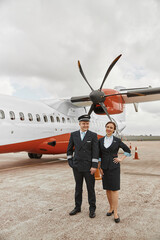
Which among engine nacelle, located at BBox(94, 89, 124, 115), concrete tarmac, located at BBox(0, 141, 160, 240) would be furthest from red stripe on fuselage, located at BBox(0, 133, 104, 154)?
concrete tarmac, located at BBox(0, 141, 160, 240)

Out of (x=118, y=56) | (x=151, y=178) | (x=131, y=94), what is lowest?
(x=151, y=178)

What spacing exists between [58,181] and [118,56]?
667cm

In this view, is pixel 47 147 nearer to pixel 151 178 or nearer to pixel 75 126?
pixel 75 126

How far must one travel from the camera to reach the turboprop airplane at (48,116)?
9047 millimetres

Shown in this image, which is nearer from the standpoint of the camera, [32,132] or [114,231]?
[114,231]

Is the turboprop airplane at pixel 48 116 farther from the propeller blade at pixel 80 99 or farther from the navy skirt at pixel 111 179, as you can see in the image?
the navy skirt at pixel 111 179

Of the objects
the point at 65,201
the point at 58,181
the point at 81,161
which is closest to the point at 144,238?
the point at 81,161

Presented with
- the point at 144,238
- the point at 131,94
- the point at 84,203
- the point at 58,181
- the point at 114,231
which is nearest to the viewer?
the point at 144,238

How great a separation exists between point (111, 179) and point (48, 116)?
7984 millimetres

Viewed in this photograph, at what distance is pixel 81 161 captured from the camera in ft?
12.9

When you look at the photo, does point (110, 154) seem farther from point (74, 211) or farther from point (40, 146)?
point (40, 146)

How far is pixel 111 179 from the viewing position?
3.74 m

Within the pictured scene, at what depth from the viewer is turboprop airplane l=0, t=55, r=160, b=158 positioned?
9.05 meters

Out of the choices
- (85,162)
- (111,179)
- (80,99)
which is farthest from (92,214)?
(80,99)
